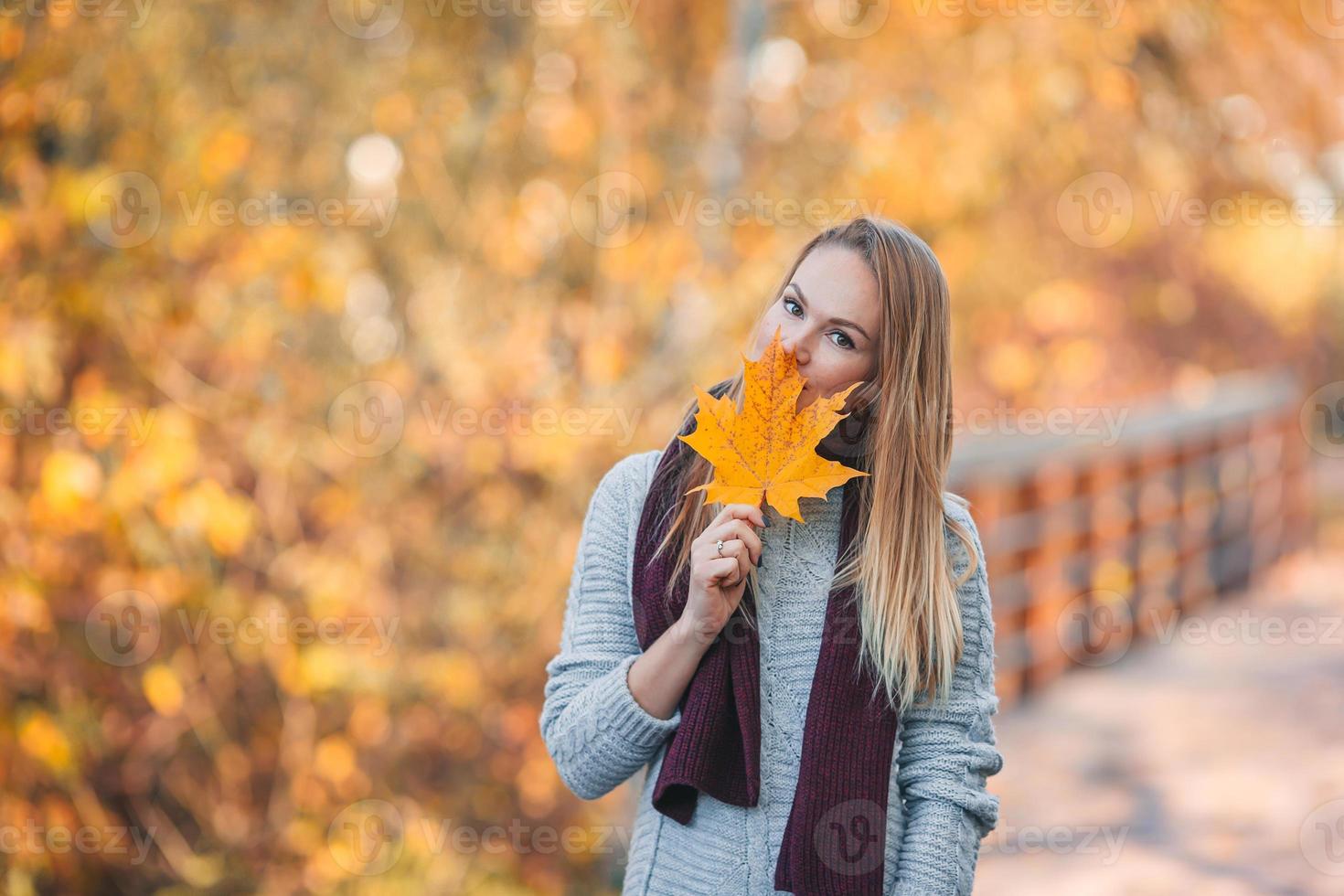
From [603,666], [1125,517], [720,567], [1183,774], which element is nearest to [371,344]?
[603,666]

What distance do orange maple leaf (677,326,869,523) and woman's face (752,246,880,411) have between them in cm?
5

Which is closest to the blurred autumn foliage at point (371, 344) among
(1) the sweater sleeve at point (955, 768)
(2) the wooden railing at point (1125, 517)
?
(2) the wooden railing at point (1125, 517)

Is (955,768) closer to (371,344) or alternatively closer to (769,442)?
(769,442)

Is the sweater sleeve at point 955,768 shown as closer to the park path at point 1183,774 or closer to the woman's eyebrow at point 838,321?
the woman's eyebrow at point 838,321

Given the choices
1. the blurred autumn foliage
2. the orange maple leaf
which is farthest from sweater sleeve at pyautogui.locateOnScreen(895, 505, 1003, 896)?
the blurred autumn foliage

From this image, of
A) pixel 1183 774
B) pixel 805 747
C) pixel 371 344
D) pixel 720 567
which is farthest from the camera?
pixel 1183 774

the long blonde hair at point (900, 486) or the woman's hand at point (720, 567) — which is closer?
the woman's hand at point (720, 567)

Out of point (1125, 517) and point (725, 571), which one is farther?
point (1125, 517)

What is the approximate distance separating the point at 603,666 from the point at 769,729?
27 centimetres

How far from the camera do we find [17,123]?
3143 millimetres

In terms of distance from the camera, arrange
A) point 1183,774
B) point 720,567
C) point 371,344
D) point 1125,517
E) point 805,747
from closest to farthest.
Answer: point 720,567 < point 805,747 < point 371,344 < point 1183,774 < point 1125,517

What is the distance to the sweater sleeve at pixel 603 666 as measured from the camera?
1.79 metres

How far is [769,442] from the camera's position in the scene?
1.73m

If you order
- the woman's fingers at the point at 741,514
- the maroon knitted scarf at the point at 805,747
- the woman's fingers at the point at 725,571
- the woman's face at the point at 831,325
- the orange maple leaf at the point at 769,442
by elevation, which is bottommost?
the maroon knitted scarf at the point at 805,747
